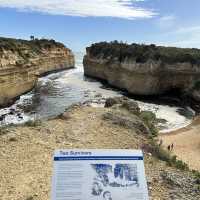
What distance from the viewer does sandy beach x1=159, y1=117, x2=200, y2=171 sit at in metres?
23.0

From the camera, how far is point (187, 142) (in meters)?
27.2

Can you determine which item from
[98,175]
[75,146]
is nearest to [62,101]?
[75,146]

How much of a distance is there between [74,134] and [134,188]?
30.6 ft

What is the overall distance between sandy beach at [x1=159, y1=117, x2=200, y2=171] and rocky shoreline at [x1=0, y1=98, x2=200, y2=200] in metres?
4.89

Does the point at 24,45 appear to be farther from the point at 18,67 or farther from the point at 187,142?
the point at 187,142

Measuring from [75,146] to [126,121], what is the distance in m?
4.51

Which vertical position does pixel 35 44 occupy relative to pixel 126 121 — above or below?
above

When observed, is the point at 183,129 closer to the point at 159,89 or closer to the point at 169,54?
the point at 159,89

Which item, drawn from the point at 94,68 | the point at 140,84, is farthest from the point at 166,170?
the point at 94,68

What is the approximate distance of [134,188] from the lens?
6.60m

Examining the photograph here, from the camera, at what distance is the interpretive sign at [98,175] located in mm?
6383

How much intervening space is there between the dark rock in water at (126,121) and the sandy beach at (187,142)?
474 centimetres

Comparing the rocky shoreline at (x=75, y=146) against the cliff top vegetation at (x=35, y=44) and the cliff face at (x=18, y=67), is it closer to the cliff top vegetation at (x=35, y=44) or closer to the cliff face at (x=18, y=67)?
the cliff face at (x=18, y=67)

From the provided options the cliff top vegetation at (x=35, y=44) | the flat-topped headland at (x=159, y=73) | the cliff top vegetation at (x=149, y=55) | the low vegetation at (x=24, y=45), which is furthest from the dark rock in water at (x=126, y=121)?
the cliff top vegetation at (x=35, y=44)
